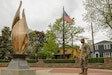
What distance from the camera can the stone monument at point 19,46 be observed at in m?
13.1

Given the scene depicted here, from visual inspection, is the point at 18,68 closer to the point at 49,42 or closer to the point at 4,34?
the point at 49,42

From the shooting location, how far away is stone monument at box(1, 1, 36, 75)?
13.1 meters

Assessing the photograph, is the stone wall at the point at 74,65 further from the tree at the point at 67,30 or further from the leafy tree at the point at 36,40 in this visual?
the leafy tree at the point at 36,40

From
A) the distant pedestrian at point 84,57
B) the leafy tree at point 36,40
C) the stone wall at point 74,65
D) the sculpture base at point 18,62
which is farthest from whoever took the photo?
the leafy tree at point 36,40

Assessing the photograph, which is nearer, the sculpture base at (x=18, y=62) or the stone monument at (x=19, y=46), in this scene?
the stone monument at (x=19, y=46)

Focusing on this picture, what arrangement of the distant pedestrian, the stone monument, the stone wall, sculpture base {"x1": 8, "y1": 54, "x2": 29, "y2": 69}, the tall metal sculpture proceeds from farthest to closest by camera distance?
the stone wall < the tall metal sculpture < sculpture base {"x1": 8, "y1": 54, "x2": 29, "y2": 69} < the stone monument < the distant pedestrian

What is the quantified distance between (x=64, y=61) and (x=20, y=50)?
1874 cm

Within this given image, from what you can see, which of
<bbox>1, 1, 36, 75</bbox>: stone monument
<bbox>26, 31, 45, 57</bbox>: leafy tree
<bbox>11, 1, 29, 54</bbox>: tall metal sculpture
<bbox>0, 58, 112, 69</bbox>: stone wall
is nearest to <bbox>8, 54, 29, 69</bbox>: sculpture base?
<bbox>1, 1, 36, 75</bbox>: stone monument

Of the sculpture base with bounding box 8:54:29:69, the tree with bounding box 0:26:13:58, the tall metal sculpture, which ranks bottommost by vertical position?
the sculpture base with bounding box 8:54:29:69

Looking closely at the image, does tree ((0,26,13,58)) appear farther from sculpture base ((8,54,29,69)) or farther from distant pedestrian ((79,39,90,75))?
distant pedestrian ((79,39,90,75))

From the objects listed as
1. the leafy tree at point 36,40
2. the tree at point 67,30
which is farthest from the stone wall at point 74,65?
the leafy tree at point 36,40

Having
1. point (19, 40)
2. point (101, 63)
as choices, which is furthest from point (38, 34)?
point (19, 40)

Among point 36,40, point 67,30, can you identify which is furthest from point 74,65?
point 36,40

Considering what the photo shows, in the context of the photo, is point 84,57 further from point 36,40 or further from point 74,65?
point 36,40
